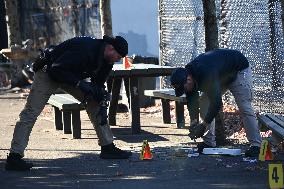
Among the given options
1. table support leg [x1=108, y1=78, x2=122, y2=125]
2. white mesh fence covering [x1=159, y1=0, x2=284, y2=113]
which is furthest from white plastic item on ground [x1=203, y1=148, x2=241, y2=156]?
table support leg [x1=108, y1=78, x2=122, y2=125]

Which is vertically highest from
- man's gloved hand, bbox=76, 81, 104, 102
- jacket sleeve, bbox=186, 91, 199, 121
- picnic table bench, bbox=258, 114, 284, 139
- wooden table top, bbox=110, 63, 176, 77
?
man's gloved hand, bbox=76, 81, 104, 102

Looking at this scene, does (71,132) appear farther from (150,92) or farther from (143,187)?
(143,187)

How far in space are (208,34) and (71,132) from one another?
3.15m

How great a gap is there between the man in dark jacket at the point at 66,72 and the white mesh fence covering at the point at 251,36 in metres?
4.46

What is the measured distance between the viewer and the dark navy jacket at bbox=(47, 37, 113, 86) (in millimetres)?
8148

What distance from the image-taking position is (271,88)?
40.8ft

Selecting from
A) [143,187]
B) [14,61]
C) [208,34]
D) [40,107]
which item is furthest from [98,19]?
[143,187]

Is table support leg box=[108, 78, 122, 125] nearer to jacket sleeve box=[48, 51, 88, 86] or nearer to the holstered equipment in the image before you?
the holstered equipment

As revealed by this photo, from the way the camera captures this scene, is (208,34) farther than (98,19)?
No

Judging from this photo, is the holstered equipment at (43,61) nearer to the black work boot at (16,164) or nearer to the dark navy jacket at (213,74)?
the black work boot at (16,164)

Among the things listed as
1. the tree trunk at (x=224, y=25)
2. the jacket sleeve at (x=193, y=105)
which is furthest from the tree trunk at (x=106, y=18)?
the jacket sleeve at (x=193, y=105)

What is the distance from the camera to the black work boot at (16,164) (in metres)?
8.19

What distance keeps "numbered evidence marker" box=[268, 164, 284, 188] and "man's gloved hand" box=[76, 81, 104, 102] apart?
2.45 m

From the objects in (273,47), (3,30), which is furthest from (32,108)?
(3,30)
